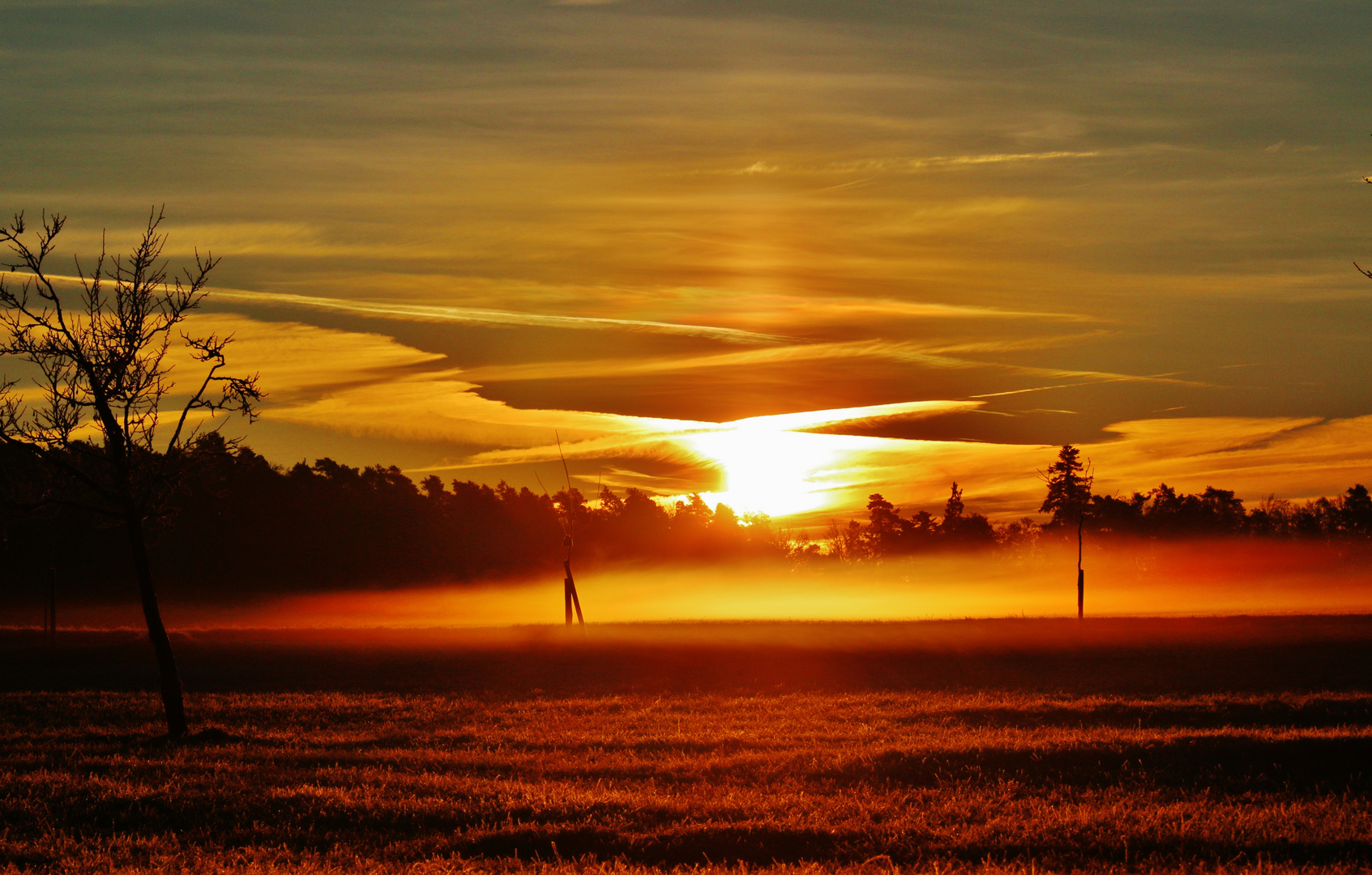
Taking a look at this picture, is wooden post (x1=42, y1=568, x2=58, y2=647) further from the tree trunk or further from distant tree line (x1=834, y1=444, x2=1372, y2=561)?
distant tree line (x1=834, y1=444, x2=1372, y2=561)

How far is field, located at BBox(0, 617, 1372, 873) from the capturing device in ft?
37.9

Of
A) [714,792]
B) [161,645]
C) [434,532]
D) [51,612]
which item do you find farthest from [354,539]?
[714,792]

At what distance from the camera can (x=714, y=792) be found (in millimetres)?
14852

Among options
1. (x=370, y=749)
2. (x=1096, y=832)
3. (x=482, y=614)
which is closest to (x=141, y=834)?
(x=370, y=749)

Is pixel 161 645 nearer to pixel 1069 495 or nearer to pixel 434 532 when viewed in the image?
pixel 1069 495

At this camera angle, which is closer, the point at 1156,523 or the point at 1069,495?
the point at 1069,495

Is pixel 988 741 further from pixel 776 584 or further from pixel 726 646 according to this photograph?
pixel 776 584

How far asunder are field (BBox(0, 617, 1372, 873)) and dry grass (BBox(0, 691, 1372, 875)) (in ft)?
0.21

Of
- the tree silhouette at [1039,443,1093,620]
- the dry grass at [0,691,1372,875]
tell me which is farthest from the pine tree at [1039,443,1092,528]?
the dry grass at [0,691,1372,875]

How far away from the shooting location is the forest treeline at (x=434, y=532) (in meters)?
107

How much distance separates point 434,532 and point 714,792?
10852 centimetres

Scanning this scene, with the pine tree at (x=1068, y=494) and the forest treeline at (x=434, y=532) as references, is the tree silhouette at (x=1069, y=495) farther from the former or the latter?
the forest treeline at (x=434, y=532)

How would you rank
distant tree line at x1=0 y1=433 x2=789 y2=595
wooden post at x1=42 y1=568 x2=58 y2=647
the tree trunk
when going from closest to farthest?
the tree trunk
wooden post at x1=42 y1=568 x2=58 y2=647
distant tree line at x1=0 y1=433 x2=789 y2=595

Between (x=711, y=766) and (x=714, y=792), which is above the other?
(x=714, y=792)
